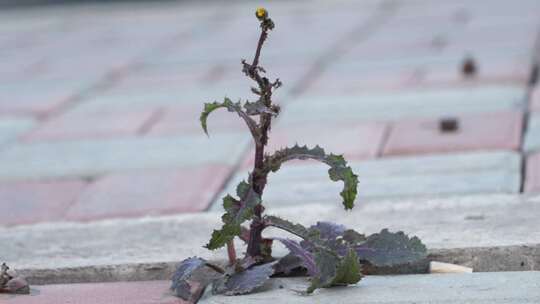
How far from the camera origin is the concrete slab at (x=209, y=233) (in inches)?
113

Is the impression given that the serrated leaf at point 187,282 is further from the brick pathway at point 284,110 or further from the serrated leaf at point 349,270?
the brick pathway at point 284,110

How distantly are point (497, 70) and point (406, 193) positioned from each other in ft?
7.67

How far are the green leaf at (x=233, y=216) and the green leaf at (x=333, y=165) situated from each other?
0.09m

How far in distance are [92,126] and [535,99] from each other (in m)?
2.09

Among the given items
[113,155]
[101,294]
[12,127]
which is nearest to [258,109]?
[101,294]

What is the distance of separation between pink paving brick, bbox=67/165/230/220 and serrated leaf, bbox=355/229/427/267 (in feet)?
3.27

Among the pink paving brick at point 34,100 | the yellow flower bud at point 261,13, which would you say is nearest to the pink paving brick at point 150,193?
the yellow flower bud at point 261,13

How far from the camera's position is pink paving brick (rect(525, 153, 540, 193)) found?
352cm

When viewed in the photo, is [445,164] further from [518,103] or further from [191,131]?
[191,131]

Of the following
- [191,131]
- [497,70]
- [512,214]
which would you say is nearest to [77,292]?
[512,214]

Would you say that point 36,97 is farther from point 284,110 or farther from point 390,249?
point 390,249

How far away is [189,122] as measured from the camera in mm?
5246

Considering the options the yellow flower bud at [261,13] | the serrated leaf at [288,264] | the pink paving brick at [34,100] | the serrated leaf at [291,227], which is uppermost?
the pink paving brick at [34,100]

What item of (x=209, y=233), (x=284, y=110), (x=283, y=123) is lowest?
(x=209, y=233)
